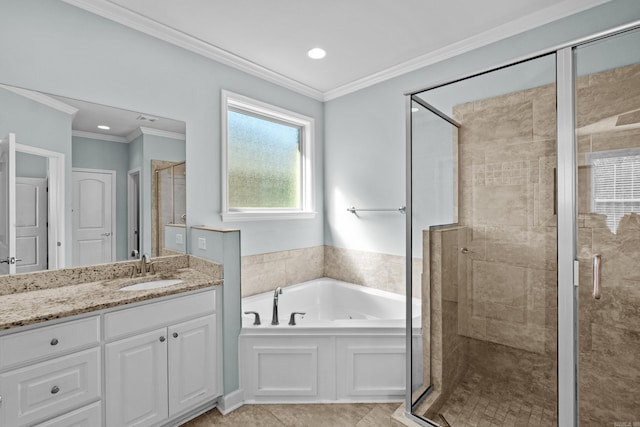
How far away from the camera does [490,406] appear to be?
1723 millimetres

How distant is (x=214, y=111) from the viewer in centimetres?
262

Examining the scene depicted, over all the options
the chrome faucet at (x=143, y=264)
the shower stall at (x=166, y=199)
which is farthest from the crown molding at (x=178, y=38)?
the chrome faucet at (x=143, y=264)

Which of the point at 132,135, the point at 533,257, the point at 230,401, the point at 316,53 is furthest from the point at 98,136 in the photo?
the point at 533,257

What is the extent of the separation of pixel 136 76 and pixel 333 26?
1.42 m

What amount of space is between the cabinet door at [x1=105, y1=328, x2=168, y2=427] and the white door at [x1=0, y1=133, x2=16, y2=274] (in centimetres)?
76

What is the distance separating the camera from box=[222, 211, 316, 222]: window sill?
2.74m

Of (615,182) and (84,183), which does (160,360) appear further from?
(615,182)

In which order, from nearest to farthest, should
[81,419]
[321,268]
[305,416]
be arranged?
[81,419] < [305,416] < [321,268]

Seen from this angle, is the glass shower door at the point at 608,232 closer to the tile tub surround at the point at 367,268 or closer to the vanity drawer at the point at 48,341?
the tile tub surround at the point at 367,268

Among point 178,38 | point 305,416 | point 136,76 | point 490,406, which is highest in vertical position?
point 178,38

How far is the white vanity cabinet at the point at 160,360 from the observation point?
165cm

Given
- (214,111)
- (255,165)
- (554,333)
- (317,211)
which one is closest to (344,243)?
(317,211)

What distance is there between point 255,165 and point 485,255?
2.18 meters

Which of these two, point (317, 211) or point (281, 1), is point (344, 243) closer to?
point (317, 211)
